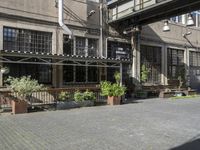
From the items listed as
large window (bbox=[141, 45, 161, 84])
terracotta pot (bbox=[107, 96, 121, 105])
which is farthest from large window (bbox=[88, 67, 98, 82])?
large window (bbox=[141, 45, 161, 84])

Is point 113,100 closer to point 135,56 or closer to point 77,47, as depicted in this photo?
point 77,47

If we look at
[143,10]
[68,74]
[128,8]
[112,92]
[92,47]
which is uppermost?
[128,8]

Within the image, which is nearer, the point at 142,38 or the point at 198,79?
the point at 142,38

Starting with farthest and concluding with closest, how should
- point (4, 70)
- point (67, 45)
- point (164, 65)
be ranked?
point (164, 65) < point (67, 45) < point (4, 70)

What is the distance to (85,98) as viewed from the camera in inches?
603

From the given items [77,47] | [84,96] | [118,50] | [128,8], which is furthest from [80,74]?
[128,8]

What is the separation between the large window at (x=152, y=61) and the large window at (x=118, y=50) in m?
1.70

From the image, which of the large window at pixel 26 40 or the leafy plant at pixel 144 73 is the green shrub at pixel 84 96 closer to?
the large window at pixel 26 40

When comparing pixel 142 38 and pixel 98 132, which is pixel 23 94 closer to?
pixel 98 132

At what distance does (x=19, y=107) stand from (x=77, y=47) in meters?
6.62

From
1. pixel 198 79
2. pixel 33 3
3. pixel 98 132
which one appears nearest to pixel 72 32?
pixel 33 3

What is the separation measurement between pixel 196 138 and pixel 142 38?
14.9m

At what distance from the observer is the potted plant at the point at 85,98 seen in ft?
49.0

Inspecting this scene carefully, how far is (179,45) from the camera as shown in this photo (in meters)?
25.7
